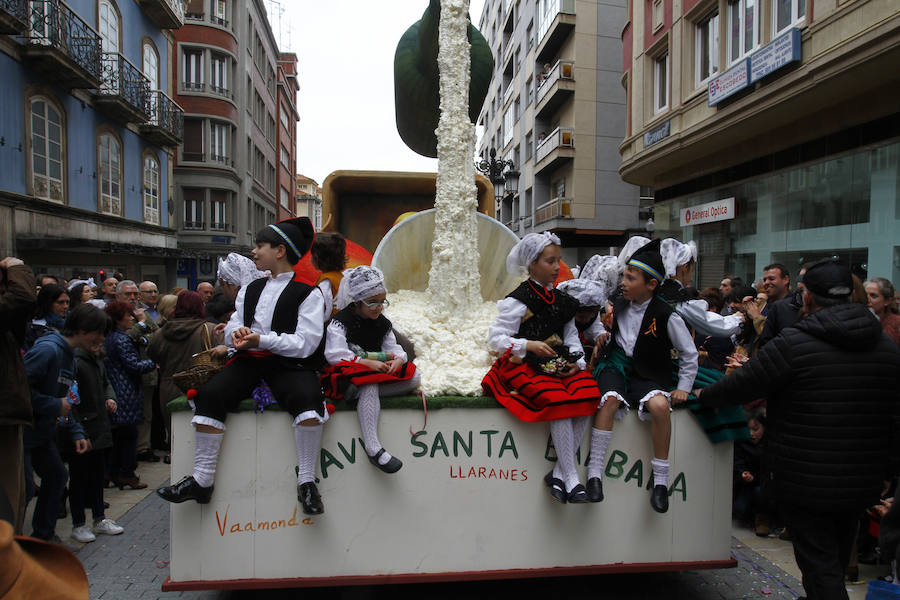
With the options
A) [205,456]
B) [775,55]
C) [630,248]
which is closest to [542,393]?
[630,248]

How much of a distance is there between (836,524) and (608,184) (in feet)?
67.5

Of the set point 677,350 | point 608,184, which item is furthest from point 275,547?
point 608,184

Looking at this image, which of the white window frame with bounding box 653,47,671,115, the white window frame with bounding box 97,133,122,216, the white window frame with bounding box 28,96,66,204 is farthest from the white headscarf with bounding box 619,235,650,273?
the white window frame with bounding box 97,133,122,216

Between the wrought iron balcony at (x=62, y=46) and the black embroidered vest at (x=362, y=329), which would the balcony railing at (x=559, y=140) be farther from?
the black embroidered vest at (x=362, y=329)

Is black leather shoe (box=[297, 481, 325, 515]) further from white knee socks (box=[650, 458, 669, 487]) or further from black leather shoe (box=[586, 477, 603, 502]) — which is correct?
white knee socks (box=[650, 458, 669, 487])

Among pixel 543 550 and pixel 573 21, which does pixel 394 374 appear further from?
pixel 573 21

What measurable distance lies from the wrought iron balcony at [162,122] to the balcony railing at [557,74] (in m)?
13.4

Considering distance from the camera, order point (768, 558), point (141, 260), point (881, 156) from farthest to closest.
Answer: point (141, 260) → point (881, 156) → point (768, 558)

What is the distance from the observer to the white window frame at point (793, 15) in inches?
359

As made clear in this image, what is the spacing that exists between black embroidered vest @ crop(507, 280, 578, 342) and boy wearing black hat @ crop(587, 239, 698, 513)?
0.98 ft

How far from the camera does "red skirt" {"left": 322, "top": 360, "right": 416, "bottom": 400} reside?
2.77m

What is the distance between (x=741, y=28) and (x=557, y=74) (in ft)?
37.9

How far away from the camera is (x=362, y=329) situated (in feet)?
10.4

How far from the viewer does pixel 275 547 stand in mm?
2809
